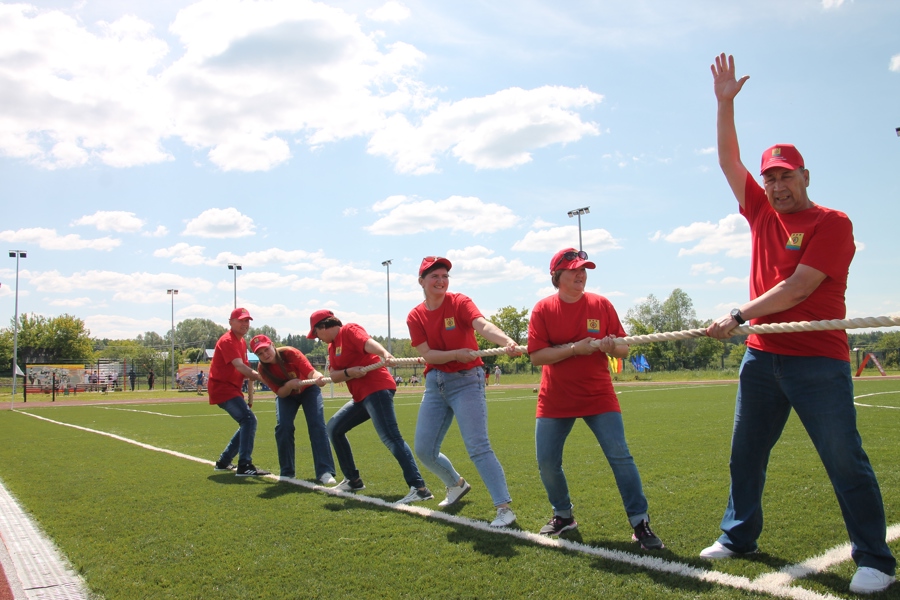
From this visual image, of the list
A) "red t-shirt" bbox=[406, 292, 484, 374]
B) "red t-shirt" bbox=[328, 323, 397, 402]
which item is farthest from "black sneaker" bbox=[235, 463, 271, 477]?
"red t-shirt" bbox=[406, 292, 484, 374]

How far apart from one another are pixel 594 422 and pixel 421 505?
2.17 meters

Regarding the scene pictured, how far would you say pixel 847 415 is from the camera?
11.4 feet

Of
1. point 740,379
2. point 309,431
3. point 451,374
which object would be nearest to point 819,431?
point 740,379

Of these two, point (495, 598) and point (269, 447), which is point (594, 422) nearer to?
point (495, 598)

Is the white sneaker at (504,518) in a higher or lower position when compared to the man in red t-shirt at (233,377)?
lower

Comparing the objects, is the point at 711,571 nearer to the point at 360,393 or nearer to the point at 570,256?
the point at 570,256

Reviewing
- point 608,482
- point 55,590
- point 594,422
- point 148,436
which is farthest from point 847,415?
point 148,436

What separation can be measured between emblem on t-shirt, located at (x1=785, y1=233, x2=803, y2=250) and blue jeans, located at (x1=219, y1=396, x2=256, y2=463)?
657 centimetres

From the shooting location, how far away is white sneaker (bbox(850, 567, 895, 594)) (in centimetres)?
329

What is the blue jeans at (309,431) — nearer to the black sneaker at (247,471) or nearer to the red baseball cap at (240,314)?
the black sneaker at (247,471)

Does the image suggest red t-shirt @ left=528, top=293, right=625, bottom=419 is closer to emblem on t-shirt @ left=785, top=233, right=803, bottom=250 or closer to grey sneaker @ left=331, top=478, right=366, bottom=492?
emblem on t-shirt @ left=785, top=233, right=803, bottom=250

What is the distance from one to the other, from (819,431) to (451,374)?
2.80 m

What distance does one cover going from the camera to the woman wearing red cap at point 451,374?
523 cm

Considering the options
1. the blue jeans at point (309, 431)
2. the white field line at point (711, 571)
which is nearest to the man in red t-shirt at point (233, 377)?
the blue jeans at point (309, 431)
